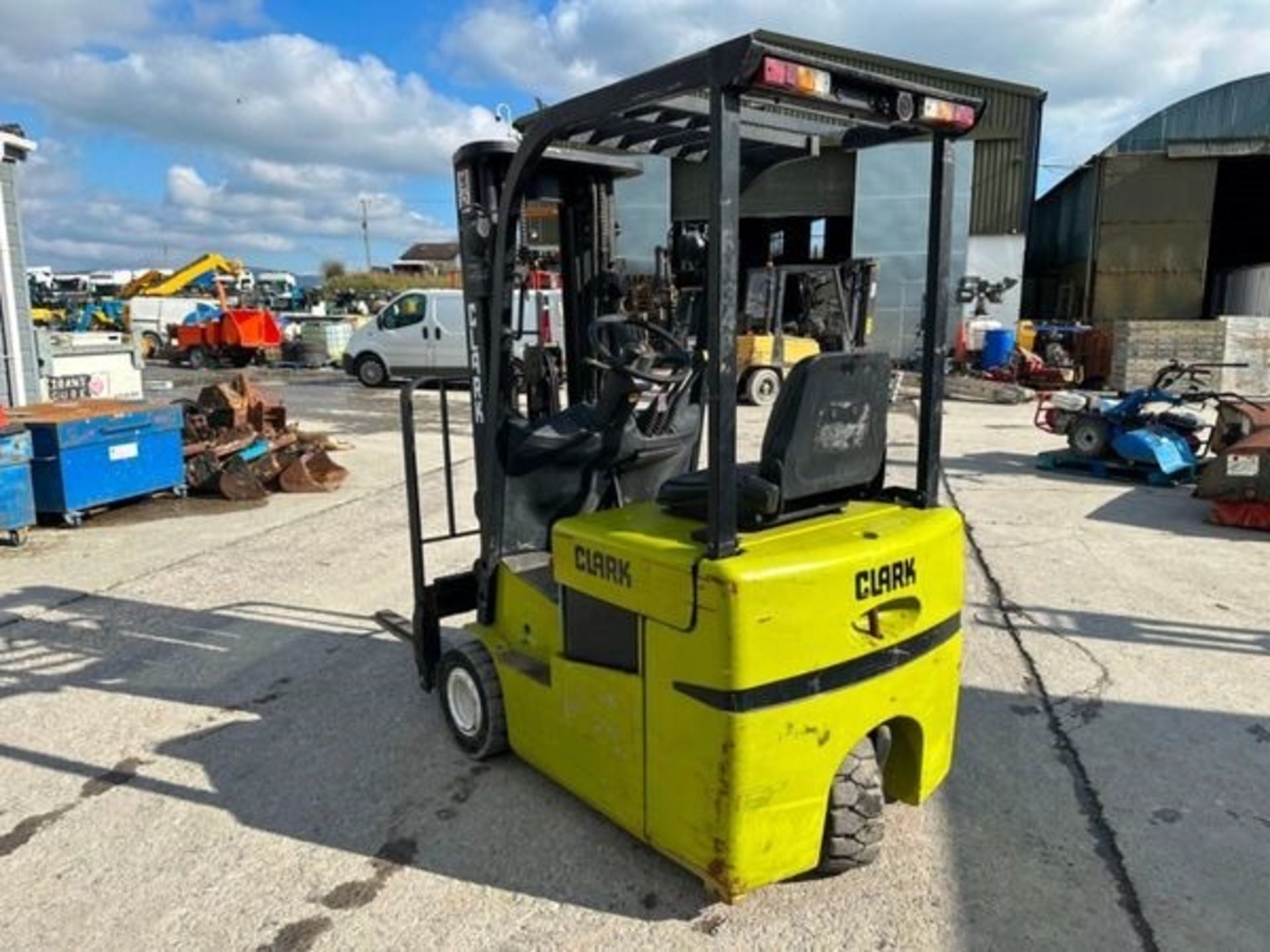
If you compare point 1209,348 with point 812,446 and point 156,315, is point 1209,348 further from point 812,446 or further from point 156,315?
point 156,315

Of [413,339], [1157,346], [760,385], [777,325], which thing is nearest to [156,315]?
A: [413,339]

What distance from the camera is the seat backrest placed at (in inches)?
112

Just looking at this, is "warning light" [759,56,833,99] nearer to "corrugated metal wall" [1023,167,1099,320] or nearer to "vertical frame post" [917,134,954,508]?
"vertical frame post" [917,134,954,508]

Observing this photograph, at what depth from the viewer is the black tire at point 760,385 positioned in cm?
1683

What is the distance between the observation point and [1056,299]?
1183 inches

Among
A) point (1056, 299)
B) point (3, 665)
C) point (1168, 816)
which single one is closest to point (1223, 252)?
point (1056, 299)

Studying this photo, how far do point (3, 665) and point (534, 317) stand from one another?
3463 mm

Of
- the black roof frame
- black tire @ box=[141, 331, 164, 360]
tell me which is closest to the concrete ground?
the black roof frame

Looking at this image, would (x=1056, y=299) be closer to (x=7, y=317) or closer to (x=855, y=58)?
(x=855, y=58)

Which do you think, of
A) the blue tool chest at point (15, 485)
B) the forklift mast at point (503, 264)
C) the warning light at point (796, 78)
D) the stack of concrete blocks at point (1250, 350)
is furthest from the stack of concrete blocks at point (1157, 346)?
the warning light at point (796, 78)

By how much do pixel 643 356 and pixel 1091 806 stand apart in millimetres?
2418

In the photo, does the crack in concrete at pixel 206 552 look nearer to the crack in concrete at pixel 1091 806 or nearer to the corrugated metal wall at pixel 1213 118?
the crack in concrete at pixel 1091 806

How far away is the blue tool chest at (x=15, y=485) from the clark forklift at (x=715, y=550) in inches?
193

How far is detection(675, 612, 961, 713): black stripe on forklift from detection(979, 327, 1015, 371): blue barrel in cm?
2013
